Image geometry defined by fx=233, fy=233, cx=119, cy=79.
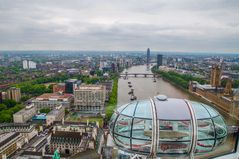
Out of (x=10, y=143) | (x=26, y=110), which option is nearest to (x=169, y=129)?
(x=10, y=143)

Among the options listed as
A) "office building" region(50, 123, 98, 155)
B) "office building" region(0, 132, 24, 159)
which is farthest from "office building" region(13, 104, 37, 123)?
"office building" region(50, 123, 98, 155)

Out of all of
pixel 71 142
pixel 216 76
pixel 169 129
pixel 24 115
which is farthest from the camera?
pixel 216 76

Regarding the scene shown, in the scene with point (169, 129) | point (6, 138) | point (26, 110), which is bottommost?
point (26, 110)

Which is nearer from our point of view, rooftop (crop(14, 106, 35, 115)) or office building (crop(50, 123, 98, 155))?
office building (crop(50, 123, 98, 155))

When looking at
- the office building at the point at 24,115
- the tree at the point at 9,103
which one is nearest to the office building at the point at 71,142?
the office building at the point at 24,115

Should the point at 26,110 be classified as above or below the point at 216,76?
below

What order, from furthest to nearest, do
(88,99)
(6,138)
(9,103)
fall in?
(88,99) < (9,103) < (6,138)

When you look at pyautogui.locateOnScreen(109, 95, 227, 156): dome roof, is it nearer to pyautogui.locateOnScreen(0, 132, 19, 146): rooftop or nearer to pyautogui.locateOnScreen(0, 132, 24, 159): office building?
pyautogui.locateOnScreen(0, 132, 24, 159): office building

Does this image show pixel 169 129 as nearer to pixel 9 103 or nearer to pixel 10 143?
pixel 10 143
